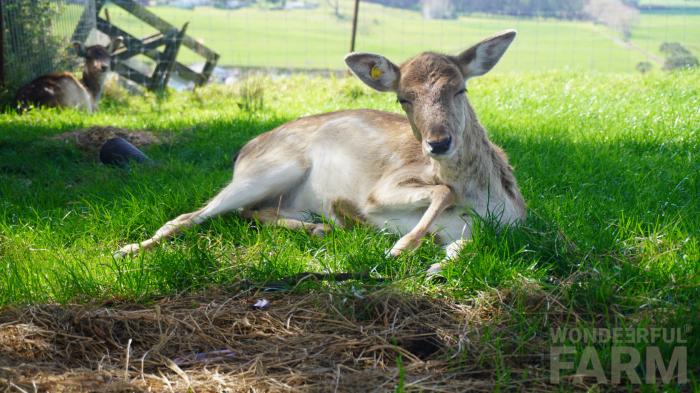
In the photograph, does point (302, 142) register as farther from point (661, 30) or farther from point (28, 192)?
point (661, 30)

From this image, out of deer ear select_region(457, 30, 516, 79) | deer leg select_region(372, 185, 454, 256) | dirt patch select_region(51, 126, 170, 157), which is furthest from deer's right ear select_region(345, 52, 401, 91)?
dirt patch select_region(51, 126, 170, 157)

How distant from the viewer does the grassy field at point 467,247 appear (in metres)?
3.63

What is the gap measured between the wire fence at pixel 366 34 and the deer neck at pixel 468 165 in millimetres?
9367

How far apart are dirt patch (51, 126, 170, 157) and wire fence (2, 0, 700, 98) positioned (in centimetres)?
448

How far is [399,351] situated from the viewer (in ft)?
11.2

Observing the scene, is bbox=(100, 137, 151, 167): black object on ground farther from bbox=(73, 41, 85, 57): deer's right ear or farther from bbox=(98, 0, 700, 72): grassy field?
bbox=(98, 0, 700, 72): grassy field

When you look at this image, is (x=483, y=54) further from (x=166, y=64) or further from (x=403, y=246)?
(x=166, y=64)

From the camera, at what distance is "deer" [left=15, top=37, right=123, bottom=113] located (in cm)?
1113

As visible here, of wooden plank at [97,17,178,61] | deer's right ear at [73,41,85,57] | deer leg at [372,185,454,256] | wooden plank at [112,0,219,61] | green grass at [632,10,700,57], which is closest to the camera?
deer leg at [372,185,454,256]

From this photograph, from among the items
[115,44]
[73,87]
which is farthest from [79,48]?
[73,87]

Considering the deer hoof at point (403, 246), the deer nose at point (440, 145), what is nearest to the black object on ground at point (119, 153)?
the deer hoof at point (403, 246)

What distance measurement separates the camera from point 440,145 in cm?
453

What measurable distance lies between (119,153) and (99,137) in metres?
1.13

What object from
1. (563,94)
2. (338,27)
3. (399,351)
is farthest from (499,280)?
(338,27)
